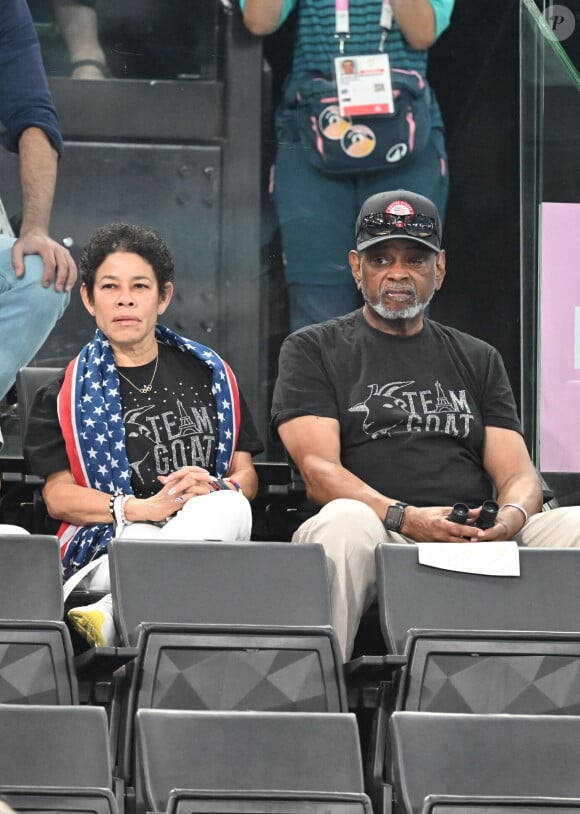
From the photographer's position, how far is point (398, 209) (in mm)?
3412

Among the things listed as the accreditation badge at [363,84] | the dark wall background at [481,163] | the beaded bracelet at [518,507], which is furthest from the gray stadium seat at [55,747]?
the accreditation badge at [363,84]

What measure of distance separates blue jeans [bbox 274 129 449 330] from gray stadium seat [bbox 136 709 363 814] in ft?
7.08

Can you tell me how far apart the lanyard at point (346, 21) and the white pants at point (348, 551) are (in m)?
1.80

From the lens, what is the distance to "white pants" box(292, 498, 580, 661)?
2.77 meters

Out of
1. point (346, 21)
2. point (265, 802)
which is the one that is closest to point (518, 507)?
point (265, 802)

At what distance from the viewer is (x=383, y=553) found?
8.87 ft

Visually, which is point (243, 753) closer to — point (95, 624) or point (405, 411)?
point (95, 624)

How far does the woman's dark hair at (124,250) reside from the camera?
3334 millimetres

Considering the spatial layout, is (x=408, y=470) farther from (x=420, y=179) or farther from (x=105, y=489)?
(x=420, y=179)

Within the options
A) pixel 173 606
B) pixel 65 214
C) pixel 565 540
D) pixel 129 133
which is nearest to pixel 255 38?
pixel 129 133

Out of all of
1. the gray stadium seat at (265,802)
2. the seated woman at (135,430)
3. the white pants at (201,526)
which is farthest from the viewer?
the seated woman at (135,430)

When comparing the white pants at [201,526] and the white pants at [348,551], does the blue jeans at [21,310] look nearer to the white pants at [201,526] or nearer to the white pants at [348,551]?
the white pants at [201,526]

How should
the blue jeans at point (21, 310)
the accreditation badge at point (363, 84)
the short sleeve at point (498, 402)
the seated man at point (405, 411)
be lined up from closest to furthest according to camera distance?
the seated man at point (405, 411) → the short sleeve at point (498, 402) → the blue jeans at point (21, 310) → the accreditation badge at point (363, 84)

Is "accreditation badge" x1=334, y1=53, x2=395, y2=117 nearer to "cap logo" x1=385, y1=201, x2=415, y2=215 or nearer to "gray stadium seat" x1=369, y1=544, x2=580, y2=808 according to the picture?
"cap logo" x1=385, y1=201, x2=415, y2=215
